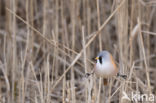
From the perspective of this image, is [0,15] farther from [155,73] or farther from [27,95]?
[155,73]

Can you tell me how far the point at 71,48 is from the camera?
3.17m

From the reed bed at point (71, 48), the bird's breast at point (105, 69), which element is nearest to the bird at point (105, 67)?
the bird's breast at point (105, 69)

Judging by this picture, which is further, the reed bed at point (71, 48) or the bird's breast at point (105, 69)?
the reed bed at point (71, 48)

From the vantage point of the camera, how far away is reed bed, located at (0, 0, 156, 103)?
243cm

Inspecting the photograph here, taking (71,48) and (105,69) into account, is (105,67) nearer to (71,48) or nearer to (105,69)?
(105,69)

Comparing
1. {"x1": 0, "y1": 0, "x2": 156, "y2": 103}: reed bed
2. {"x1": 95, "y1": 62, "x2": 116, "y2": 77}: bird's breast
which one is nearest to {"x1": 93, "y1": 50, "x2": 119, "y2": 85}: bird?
{"x1": 95, "y1": 62, "x2": 116, "y2": 77}: bird's breast

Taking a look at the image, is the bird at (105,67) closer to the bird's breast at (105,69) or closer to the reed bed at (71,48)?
the bird's breast at (105,69)

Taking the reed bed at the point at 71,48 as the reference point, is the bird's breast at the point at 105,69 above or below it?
below

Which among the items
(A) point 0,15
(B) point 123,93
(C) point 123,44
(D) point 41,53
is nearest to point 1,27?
(A) point 0,15

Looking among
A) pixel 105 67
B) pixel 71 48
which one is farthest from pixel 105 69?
pixel 71 48

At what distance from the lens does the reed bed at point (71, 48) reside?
7.97 ft

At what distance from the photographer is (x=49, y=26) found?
3.41 m

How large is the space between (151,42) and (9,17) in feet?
5.28

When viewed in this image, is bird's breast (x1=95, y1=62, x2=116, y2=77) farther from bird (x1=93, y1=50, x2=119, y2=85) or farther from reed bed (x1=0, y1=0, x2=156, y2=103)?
reed bed (x1=0, y1=0, x2=156, y2=103)
